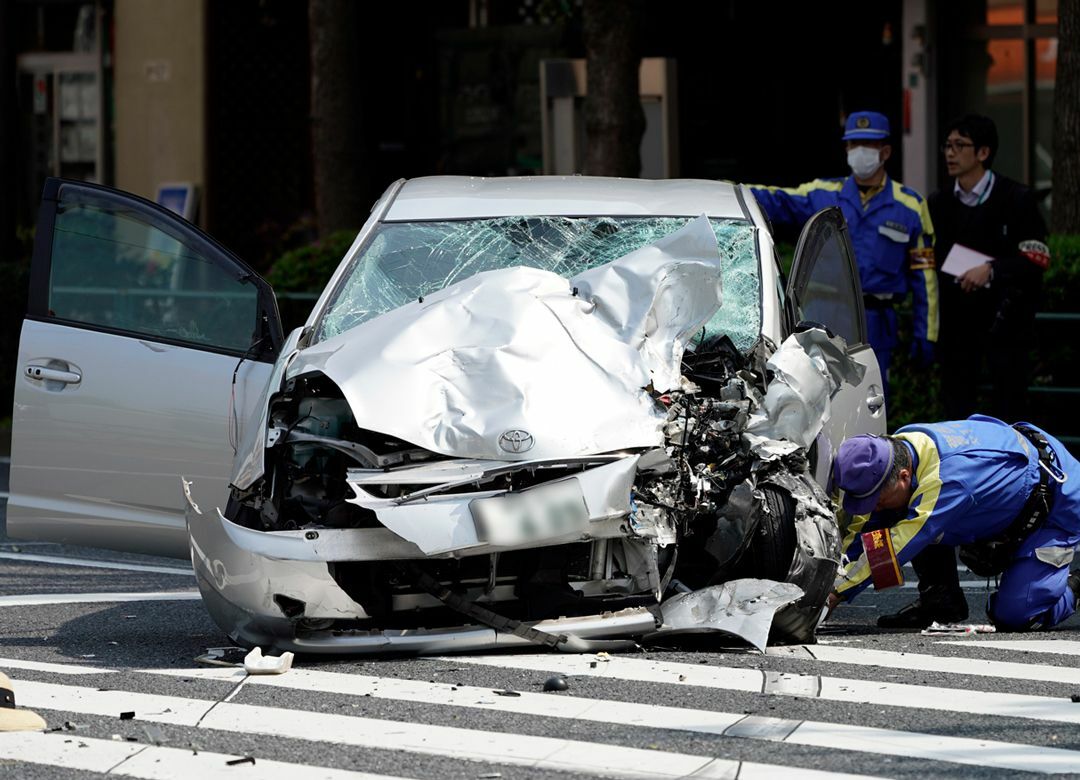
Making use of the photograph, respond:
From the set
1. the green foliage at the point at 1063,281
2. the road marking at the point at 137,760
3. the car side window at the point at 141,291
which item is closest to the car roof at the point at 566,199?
the car side window at the point at 141,291

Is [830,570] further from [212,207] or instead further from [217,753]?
[212,207]

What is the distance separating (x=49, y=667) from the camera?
20.4ft

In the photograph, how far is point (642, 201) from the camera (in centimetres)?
737

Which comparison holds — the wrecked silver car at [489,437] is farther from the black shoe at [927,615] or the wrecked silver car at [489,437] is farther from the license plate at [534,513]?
the black shoe at [927,615]

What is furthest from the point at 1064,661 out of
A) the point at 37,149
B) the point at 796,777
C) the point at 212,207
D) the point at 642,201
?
the point at 37,149

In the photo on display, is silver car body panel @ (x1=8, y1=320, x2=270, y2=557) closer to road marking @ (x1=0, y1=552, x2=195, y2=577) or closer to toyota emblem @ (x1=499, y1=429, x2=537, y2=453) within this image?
road marking @ (x1=0, y1=552, x2=195, y2=577)

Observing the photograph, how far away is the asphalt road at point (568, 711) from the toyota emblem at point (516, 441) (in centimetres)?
71

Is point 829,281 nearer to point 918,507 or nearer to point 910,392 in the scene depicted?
point 918,507

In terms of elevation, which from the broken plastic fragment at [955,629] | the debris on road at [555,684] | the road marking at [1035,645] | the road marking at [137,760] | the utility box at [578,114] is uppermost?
the utility box at [578,114]

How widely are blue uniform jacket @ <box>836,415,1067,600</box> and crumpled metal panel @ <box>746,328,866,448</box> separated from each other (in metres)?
0.39

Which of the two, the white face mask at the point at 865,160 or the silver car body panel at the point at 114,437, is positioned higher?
the white face mask at the point at 865,160

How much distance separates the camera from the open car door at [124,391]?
7.15m

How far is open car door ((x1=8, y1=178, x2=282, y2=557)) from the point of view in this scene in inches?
281

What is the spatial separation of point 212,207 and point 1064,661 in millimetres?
13712
